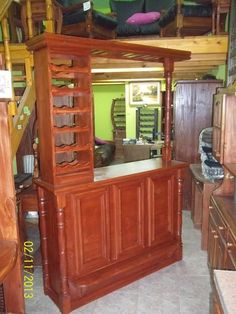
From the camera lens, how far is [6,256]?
4.77 ft

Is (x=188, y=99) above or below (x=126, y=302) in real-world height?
above

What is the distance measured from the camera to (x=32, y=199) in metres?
2.90

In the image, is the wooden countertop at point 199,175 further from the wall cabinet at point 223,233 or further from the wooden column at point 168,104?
the wall cabinet at point 223,233

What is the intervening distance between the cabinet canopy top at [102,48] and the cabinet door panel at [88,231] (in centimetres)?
103

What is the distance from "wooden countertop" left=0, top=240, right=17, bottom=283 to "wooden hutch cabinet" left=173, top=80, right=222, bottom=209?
3122 millimetres

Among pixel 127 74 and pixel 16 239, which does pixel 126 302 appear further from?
pixel 127 74

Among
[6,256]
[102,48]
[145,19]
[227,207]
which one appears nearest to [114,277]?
[227,207]

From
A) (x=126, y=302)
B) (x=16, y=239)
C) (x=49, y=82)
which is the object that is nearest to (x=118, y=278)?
(x=126, y=302)

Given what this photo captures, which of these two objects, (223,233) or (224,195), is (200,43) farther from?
(223,233)

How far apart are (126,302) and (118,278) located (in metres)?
0.21

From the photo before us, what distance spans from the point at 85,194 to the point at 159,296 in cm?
106

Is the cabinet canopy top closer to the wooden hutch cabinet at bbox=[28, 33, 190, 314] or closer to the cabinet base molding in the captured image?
the wooden hutch cabinet at bbox=[28, 33, 190, 314]

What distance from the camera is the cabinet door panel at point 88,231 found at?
7.25ft

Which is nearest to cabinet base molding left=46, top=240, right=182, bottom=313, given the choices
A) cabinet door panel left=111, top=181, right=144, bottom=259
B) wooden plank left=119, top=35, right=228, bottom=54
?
cabinet door panel left=111, top=181, right=144, bottom=259
